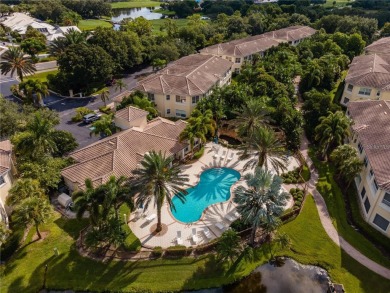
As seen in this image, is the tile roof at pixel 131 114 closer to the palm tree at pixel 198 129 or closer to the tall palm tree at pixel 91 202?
the palm tree at pixel 198 129

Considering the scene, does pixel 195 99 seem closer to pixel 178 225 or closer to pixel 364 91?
pixel 178 225

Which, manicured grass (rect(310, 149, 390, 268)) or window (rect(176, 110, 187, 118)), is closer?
manicured grass (rect(310, 149, 390, 268))

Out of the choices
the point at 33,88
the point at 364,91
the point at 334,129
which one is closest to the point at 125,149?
the point at 334,129

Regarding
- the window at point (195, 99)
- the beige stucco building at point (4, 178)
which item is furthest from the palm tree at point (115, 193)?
the window at point (195, 99)

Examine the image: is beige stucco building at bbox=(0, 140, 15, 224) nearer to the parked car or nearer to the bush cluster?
the parked car

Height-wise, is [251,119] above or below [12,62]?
below

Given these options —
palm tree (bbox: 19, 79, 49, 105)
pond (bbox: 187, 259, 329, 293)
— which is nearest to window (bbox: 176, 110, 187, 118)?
palm tree (bbox: 19, 79, 49, 105)
